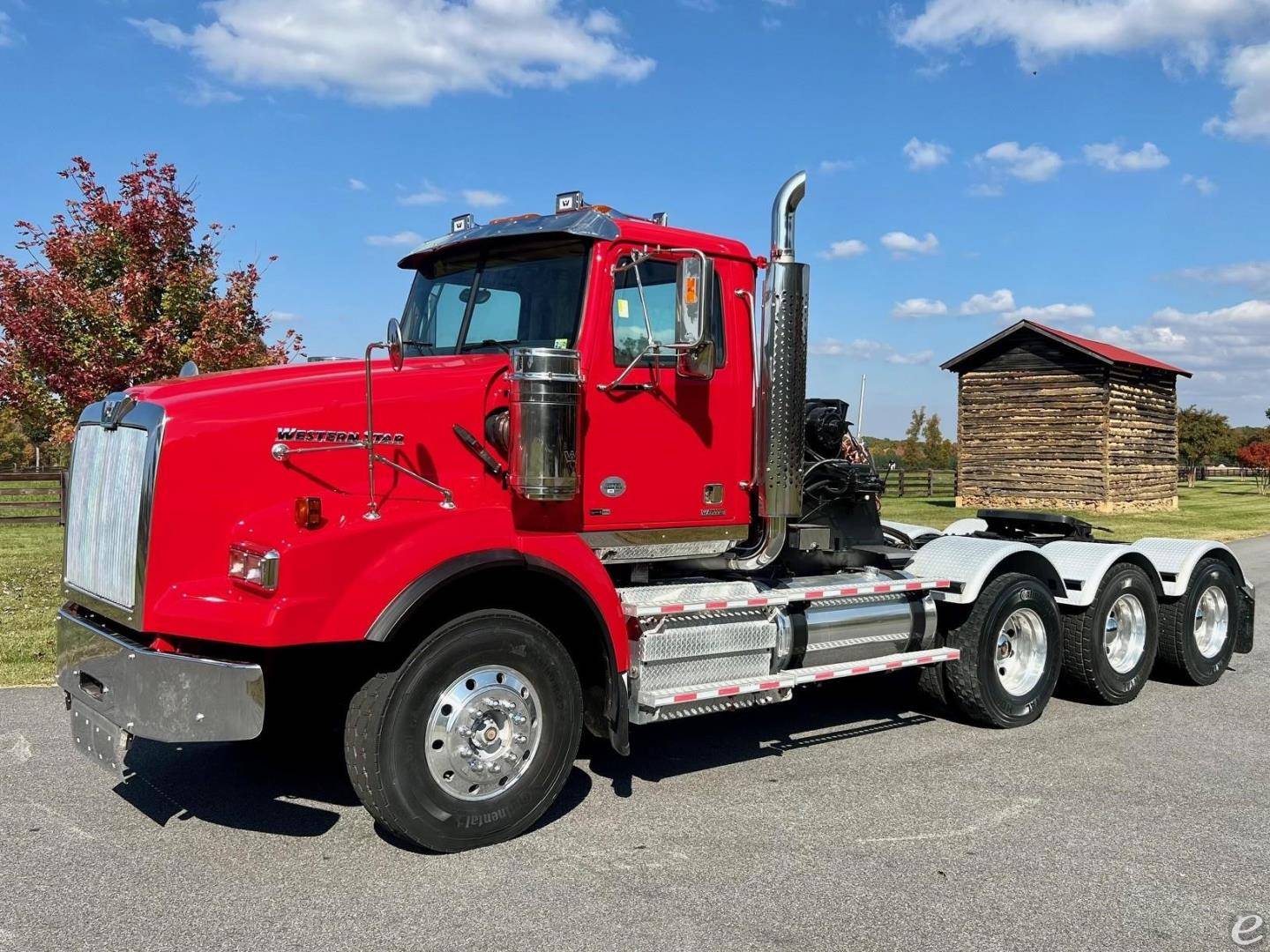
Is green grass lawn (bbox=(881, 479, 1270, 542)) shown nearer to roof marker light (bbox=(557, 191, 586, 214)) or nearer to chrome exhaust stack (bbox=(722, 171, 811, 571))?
chrome exhaust stack (bbox=(722, 171, 811, 571))

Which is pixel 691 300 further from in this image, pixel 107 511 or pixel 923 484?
pixel 923 484

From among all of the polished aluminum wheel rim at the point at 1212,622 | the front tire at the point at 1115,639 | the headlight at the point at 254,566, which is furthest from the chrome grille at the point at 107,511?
the polished aluminum wheel rim at the point at 1212,622

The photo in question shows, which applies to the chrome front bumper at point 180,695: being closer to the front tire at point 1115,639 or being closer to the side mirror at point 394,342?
the side mirror at point 394,342

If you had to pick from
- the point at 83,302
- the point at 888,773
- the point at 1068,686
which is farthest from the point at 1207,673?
the point at 83,302

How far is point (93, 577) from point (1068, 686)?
268 inches

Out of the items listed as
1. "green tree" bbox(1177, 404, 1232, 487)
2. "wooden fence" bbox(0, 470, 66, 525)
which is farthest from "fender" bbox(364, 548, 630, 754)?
"green tree" bbox(1177, 404, 1232, 487)

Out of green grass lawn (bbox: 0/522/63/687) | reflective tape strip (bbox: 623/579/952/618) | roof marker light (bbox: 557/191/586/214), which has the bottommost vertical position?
green grass lawn (bbox: 0/522/63/687)

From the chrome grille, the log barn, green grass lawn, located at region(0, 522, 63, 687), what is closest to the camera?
the chrome grille

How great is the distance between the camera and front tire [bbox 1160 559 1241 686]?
28.5ft

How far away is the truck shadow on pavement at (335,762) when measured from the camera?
18.0ft

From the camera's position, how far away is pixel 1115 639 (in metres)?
8.33

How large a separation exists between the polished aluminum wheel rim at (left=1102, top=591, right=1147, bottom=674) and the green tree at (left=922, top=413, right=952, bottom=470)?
→ 50.5 m

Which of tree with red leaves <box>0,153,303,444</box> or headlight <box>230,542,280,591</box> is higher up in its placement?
tree with red leaves <box>0,153,303,444</box>

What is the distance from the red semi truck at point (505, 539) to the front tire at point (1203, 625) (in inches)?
77.5
